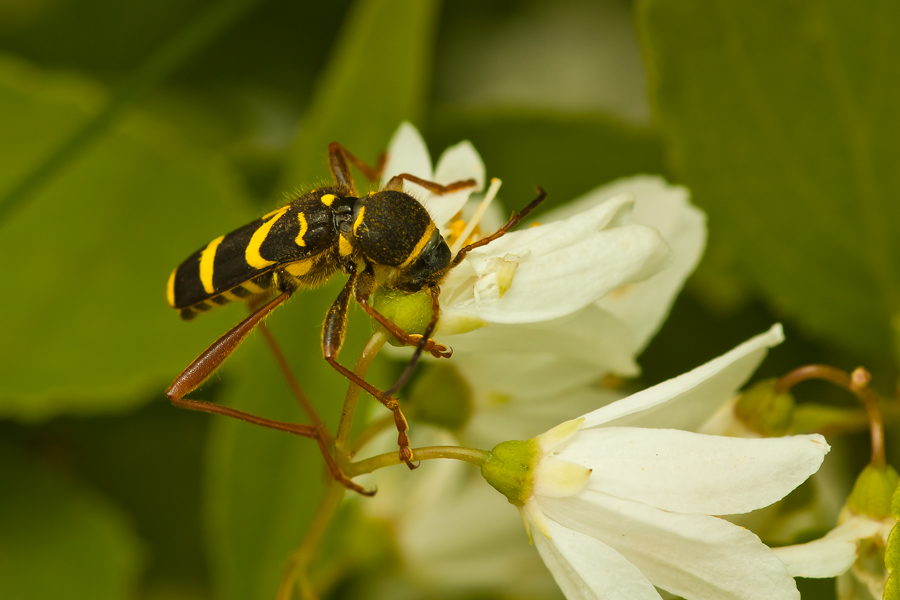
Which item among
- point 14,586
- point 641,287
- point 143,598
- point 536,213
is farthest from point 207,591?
point 641,287

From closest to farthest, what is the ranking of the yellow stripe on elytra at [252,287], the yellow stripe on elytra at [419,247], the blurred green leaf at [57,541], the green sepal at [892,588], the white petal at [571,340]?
1. the green sepal at [892,588]
2. the white petal at [571,340]
3. the yellow stripe on elytra at [419,247]
4. the yellow stripe on elytra at [252,287]
5. the blurred green leaf at [57,541]

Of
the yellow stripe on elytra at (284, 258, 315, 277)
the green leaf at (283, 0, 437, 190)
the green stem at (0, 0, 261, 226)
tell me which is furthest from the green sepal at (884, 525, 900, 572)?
the green stem at (0, 0, 261, 226)

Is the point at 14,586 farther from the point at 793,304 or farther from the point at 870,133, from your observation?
the point at 870,133

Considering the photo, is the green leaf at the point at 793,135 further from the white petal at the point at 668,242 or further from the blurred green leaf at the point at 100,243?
the blurred green leaf at the point at 100,243

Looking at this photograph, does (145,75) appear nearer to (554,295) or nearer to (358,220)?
(358,220)

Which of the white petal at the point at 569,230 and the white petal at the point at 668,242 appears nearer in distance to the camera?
the white petal at the point at 569,230

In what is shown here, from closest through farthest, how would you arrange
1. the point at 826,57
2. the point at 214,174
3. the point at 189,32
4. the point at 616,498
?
1. the point at 616,498
2. the point at 826,57
3. the point at 189,32
4. the point at 214,174

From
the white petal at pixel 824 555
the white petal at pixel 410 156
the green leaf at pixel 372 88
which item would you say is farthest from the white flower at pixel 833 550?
the green leaf at pixel 372 88
